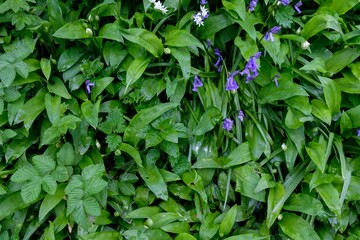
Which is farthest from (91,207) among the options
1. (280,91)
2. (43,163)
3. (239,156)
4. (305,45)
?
(305,45)

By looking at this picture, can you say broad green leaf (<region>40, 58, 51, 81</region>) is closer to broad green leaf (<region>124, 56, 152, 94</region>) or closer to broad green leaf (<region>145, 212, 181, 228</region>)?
broad green leaf (<region>124, 56, 152, 94</region>)

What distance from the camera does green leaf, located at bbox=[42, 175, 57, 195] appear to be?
2.06 metres

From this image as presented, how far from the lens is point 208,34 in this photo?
2.50 meters

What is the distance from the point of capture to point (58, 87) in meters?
2.43

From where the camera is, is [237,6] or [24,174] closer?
[24,174]

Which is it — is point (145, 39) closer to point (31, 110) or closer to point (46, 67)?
point (46, 67)

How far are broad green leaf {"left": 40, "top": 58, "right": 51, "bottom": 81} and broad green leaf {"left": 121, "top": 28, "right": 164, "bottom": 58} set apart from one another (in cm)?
47

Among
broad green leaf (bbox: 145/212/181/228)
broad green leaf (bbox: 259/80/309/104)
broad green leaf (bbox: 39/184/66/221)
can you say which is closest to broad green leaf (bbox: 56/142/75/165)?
broad green leaf (bbox: 39/184/66/221)

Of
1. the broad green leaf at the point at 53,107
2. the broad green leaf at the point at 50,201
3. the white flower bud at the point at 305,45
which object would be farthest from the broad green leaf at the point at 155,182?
the white flower bud at the point at 305,45

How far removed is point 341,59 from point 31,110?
1.84m

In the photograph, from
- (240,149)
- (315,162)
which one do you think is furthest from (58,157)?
(315,162)

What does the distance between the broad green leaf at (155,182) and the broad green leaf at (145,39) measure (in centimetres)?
65

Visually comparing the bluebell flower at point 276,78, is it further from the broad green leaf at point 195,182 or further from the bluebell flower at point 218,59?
the broad green leaf at point 195,182

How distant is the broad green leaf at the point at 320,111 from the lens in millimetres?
2334
